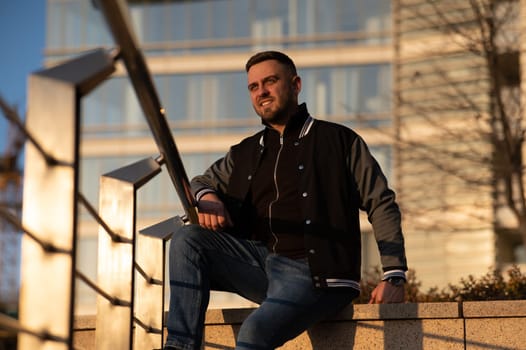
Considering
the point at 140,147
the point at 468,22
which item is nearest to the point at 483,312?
the point at 468,22

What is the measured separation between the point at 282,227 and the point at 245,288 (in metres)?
0.31

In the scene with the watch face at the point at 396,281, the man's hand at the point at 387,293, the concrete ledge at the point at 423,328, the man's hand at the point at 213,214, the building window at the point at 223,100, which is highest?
the building window at the point at 223,100

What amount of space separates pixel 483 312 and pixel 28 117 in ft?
9.49

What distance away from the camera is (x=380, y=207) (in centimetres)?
518

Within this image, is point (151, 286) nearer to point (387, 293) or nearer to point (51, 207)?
point (387, 293)

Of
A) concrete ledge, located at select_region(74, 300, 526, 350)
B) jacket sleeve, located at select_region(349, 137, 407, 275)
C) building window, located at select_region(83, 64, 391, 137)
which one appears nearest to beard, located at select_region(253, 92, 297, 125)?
jacket sleeve, located at select_region(349, 137, 407, 275)

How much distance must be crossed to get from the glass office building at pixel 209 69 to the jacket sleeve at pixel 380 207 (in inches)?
929

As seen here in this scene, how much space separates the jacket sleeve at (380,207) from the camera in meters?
5.09

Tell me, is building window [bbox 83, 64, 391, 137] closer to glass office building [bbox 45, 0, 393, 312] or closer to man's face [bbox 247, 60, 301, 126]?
glass office building [bbox 45, 0, 393, 312]

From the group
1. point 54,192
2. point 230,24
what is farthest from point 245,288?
point 230,24

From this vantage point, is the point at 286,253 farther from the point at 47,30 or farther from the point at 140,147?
the point at 47,30

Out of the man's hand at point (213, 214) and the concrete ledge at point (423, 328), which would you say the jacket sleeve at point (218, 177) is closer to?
the man's hand at point (213, 214)

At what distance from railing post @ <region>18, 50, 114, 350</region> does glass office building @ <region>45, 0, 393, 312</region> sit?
2603 centimetres

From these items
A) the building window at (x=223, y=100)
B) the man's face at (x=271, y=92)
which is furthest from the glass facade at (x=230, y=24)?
the man's face at (x=271, y=92)
